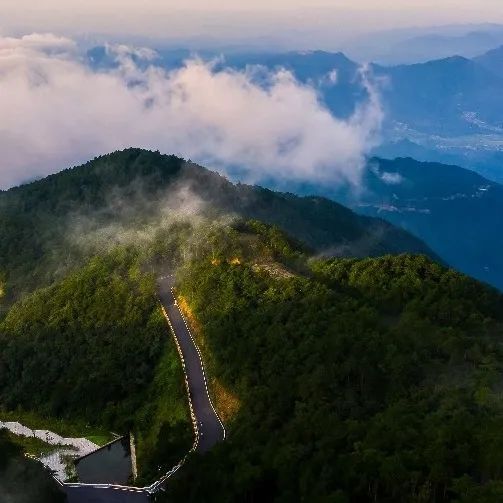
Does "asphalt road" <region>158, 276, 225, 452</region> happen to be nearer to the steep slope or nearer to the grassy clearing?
the steep slope

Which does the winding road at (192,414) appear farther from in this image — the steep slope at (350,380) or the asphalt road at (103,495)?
the steep slope at (350,380)

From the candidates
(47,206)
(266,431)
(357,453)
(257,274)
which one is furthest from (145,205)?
(357,453)

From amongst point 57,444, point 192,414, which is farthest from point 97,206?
point 192,414

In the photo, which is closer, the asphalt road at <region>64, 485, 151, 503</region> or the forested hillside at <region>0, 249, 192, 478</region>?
the asphalt road at <region>64, 485, 151, 503</region>

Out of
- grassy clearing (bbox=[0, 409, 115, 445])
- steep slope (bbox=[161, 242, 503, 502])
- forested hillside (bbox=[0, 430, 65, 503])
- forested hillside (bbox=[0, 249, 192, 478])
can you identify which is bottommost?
grassy clearing (bbox=[0, 409, 115, 445])

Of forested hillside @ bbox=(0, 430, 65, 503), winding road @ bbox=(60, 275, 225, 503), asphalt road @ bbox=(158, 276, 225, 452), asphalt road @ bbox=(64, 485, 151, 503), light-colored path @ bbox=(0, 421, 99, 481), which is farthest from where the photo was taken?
light-colored path @ bbox=(0, 421, 99, 481)

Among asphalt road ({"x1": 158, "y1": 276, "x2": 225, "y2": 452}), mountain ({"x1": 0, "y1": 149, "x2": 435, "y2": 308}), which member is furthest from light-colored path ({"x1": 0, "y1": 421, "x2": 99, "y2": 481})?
mountain ({"x1": 0, "y1": 149, "x2": 435, "y2": 308})

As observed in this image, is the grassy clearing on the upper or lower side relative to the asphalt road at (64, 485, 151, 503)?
lower
